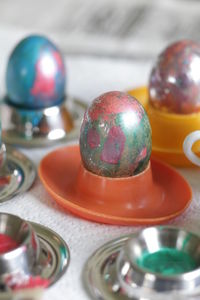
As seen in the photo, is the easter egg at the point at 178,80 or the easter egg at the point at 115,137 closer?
the easter egg at the point at 115,137

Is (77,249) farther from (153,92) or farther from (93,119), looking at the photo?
(153,92)

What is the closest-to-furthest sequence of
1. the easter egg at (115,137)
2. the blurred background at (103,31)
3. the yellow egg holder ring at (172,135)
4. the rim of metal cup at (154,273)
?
the rim of metal cup at (154,273) → the easter egg at (115,137) → the yellow egg holder ring at (172,135) → the blurred background at (103,31)

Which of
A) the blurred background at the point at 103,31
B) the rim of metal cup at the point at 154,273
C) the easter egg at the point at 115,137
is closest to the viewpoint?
the rim of metal cup at the point at 154,273

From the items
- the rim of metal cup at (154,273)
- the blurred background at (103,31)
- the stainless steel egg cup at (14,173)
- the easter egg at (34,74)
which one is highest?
the easter egg at (34,74)

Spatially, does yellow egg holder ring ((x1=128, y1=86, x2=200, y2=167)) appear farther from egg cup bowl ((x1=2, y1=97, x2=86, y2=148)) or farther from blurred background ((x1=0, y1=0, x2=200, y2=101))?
blurred background ((x1=0, y1=0, x2=200, y2=101))

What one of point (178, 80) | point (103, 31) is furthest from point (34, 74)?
point (103, 31)

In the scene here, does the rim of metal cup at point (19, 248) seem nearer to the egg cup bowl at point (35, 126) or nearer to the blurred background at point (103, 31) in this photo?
the egg cup bowl at point (35, 126)

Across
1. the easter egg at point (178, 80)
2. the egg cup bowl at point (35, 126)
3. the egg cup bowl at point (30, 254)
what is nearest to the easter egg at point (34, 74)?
the egg cup bowl at point (35, 126)
